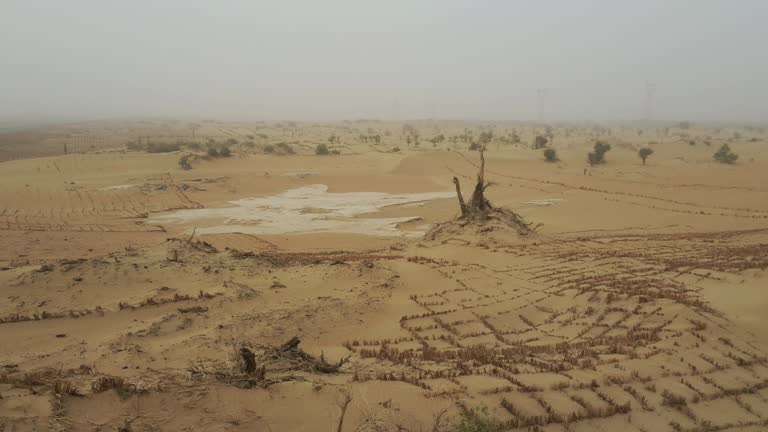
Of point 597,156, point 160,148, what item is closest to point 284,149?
point 160,148

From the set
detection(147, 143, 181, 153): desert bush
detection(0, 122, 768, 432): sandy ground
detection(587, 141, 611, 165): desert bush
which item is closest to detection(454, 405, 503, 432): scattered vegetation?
detection(0, 122, 768, 432): sandy ground

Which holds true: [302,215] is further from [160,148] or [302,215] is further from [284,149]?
[160,148]

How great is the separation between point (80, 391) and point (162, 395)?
26.9 inches

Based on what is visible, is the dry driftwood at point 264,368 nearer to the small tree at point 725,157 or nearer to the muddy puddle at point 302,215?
the muddy puddle at point 302,215

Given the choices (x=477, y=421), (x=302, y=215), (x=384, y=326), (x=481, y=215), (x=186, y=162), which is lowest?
(x=302, y=215)

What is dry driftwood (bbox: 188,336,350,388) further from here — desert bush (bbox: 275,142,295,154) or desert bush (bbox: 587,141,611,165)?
desert bush (bbox: 587,141,611,165)

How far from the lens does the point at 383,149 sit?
48062 mm

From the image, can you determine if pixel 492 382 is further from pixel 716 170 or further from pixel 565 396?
pixel 716 170

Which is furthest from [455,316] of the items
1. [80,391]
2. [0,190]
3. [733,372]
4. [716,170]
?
[716,170]

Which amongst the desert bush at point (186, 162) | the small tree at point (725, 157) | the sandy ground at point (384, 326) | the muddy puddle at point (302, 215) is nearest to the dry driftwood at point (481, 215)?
the sandy ground at point (384, 326)

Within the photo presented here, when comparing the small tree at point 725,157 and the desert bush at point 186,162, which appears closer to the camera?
the desert bush at point 186,162

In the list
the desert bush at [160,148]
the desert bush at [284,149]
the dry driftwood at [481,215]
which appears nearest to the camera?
the dry driftwood at [481,215]

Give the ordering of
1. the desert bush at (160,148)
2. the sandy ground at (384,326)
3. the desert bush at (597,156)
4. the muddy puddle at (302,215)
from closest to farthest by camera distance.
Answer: the sandy ground at (384,326)
the muddy puddle at (302,215)
the desert bush at (160,148)
the desert bush at (597,156)

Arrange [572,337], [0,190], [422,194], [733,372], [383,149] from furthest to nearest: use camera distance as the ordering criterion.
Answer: [383,149] < [422,194] < [0,190] < [572,337] < [733,372]
